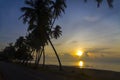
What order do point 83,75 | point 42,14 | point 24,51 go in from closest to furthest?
point 83,75 < point 42,14 < point 24,51

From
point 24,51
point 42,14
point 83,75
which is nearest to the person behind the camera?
point 83,75

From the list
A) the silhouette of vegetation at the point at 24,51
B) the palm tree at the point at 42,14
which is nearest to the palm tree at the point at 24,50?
the silhouette of vegetation at the point at 24,51

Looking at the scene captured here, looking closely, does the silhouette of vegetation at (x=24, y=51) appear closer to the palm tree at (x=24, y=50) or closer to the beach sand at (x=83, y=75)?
the palm tree at (x=24, y=50)

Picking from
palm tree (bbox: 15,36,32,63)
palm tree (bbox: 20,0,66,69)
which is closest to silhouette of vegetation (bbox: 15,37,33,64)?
palm tree (bbox: 15,36,32,63)

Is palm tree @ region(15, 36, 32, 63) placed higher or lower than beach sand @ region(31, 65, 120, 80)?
higher

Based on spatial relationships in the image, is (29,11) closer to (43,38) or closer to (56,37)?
(43,38)

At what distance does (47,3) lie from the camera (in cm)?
5431

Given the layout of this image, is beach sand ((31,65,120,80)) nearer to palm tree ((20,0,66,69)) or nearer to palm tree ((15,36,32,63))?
palm tree ((20,0,66,69))

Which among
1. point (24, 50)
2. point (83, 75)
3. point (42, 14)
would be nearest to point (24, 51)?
point (24, 50)

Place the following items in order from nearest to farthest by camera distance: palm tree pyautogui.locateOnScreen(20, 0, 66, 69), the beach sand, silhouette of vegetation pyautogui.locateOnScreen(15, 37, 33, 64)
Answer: the beach sand
palm tree pyautogui.locateOnScreen(20, 0, 66, 69)
silhouette of vegetation pyautogui.locateOnScreen(15, 37, 33, 64)

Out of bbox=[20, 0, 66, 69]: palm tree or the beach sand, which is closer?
the beach sand

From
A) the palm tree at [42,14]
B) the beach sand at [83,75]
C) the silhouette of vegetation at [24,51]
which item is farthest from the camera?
the silhouette of vegetation at [24,51]

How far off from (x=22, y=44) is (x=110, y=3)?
288 feet

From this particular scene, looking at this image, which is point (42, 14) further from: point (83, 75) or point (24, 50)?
point (24, 50)
